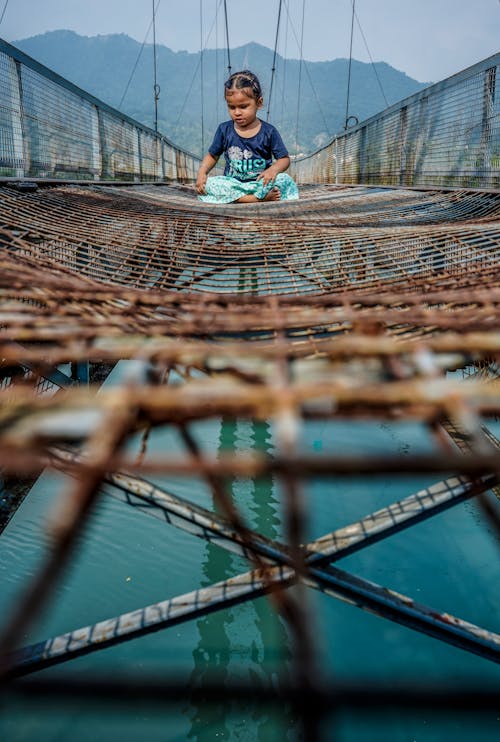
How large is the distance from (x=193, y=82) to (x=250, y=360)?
175631mm

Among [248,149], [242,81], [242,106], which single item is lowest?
[248,149]

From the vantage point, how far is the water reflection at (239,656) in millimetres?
2689

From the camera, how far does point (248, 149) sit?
227 inches

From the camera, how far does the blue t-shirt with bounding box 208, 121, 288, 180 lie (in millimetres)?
5758

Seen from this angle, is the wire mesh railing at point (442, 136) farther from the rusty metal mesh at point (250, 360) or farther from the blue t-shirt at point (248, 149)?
the blue t-shirt at point (248, 149)

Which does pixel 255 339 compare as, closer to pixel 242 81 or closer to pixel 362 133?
pixel 242 81

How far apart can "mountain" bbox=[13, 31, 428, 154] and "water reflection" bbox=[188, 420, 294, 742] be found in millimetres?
122146

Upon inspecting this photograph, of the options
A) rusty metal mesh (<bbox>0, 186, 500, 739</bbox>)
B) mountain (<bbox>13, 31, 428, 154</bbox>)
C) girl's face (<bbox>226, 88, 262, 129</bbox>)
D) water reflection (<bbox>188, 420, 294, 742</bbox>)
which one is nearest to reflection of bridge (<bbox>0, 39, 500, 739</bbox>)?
rusty metal mesh (<bbox>0, 186, 500, 739</bbox>)

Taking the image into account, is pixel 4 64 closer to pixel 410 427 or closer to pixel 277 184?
pixel 277 184

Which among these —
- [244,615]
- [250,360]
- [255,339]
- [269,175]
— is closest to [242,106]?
[269,175]

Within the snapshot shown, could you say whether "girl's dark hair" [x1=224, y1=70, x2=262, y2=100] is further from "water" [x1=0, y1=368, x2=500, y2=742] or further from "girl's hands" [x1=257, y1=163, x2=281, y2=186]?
"water" [x1=0, y1=368, x2=500, y2=742]

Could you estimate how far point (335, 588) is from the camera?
232cm

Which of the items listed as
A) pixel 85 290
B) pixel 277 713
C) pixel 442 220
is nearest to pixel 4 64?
pixel 442 220

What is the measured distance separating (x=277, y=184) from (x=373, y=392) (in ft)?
18.0
